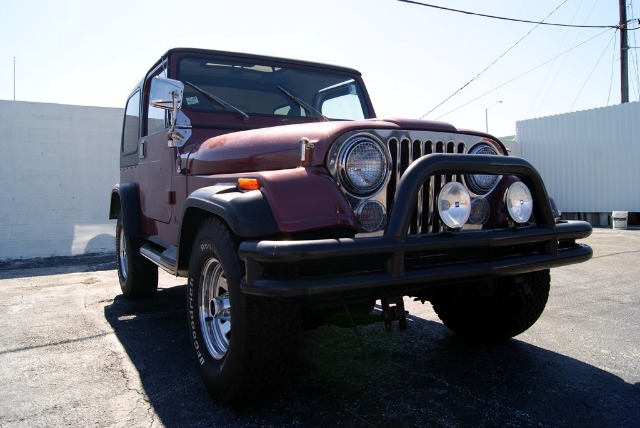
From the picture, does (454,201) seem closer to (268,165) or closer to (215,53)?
(268,165)

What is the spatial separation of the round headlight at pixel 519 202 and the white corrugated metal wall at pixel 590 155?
42.8 ft

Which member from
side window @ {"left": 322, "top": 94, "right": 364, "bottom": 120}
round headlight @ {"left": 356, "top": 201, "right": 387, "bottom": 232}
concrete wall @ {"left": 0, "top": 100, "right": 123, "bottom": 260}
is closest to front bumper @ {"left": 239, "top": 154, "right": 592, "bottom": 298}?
round headlight @ {"left": 356, "top": 201, "right": 387, "bottom": 232}

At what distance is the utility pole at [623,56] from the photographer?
16203 millimetres

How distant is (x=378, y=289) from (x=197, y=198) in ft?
3.56

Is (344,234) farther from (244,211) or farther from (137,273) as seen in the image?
(137,273)

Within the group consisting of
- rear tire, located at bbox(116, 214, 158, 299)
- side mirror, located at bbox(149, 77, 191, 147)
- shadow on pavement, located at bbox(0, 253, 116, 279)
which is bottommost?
shadow on pavement, located at bbox(0, 253, 116, 279)

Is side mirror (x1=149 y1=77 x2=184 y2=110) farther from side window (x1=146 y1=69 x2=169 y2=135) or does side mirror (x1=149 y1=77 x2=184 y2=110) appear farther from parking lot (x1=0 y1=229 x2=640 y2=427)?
parking lot (x1=0 y1=229 x2=640 y2=427)

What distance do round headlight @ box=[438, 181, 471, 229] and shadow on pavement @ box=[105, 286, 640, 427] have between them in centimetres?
92

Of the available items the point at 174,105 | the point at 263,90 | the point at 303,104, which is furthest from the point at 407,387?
the point at 263,90

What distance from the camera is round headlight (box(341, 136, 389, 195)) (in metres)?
2.33

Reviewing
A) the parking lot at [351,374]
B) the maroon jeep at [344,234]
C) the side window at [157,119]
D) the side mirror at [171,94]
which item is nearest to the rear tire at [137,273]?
the parking lot at [351,374]

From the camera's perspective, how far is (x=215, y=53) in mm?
3914

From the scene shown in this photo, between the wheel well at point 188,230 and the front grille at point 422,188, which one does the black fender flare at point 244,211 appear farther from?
the front grille at point 422,188

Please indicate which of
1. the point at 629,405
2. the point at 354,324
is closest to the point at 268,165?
the point at 354,324
